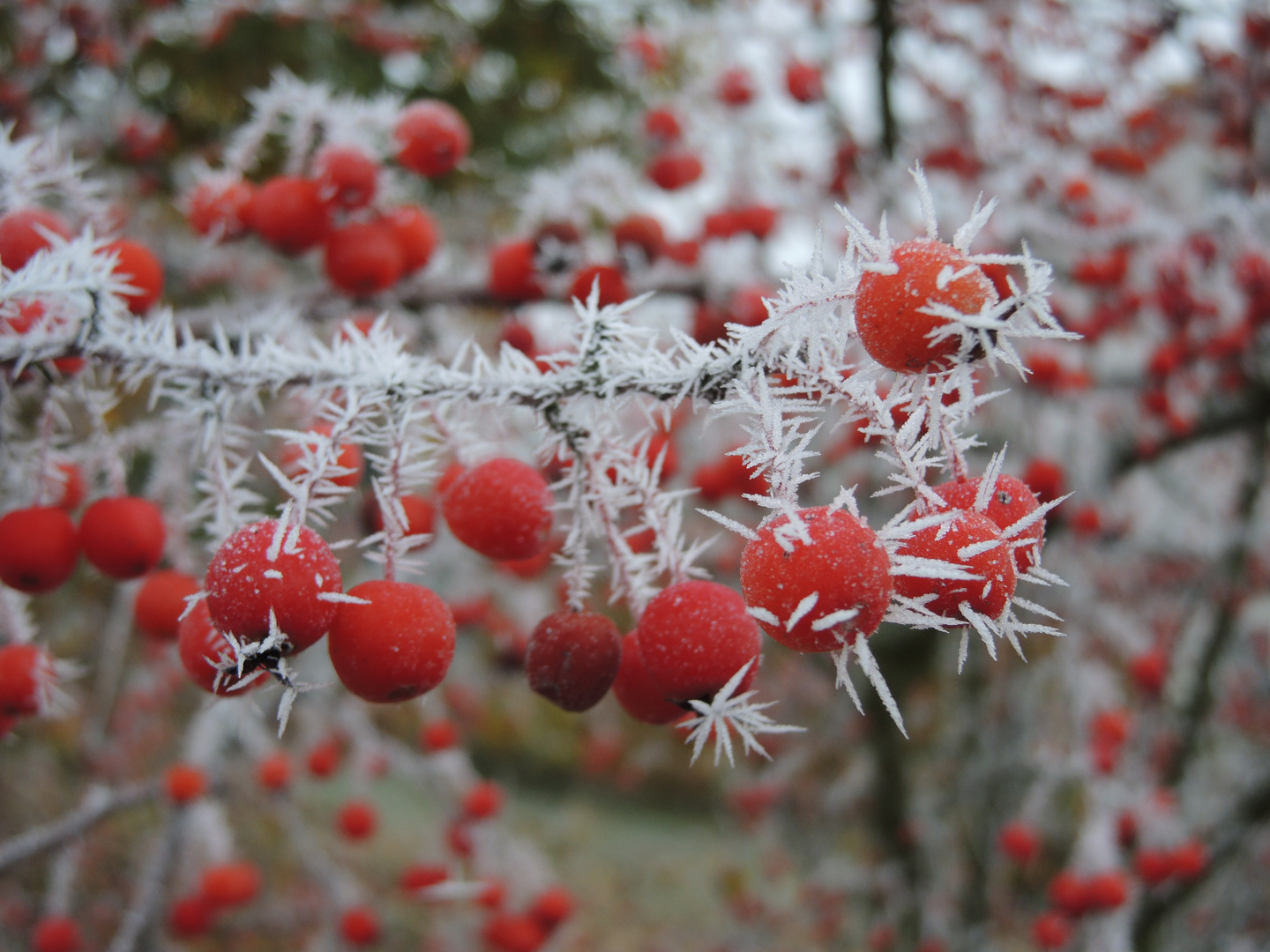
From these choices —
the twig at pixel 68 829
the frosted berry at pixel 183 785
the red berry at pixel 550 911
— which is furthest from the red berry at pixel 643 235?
the red berry at pixel 550 911

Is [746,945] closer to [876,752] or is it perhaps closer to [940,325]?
[876,752]

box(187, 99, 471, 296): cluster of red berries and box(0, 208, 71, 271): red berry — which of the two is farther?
box(187, 99, 471, 296): cluster of red berries

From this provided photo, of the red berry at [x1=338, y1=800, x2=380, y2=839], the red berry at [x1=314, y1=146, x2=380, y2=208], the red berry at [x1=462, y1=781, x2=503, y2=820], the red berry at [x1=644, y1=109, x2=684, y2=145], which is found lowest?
the red berry at [x1=338, y1=800, x2=380, y2=839]

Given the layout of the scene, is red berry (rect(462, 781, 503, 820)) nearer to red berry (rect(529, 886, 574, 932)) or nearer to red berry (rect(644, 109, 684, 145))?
red berry (rect(529, 886, 574, 932))

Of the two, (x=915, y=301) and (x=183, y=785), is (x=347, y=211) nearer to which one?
(x=915, y=301)

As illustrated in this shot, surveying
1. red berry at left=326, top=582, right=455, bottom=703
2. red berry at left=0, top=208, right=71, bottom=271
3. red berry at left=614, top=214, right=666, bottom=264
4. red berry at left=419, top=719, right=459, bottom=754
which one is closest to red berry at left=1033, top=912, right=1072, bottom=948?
red berry at left=419, top=719, right=459, bottom=754

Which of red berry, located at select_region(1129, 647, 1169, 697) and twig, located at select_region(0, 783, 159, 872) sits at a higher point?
red berry, located at select_region(1129, 647, 1169, 697)

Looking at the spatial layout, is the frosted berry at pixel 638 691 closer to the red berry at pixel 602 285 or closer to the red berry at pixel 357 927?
the red berry at pixel 602 285
